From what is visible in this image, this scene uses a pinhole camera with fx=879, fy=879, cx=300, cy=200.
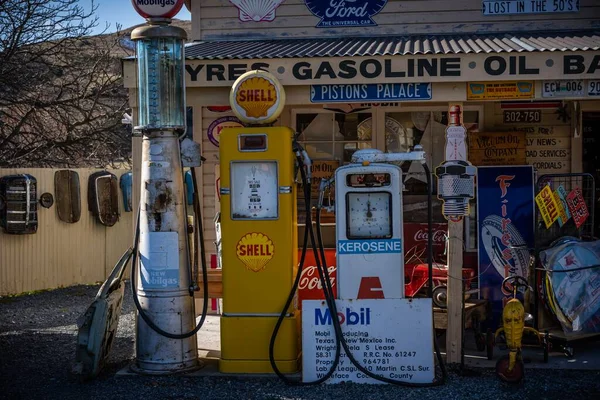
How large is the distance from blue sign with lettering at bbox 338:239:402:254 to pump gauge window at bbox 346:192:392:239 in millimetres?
44

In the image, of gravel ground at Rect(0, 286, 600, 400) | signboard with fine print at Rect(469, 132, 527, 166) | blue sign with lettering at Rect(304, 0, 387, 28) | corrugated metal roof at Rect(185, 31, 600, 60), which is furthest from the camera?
blue sign with lettering at Rect(304, 0, 387, 28)

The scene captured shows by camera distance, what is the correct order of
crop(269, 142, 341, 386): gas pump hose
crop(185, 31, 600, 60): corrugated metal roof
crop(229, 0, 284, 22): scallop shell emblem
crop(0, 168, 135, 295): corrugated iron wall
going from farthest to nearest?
crop(0, 168, 135, 295): corrugated iron wall, crop(229, 0, 284, 22): scallop shell emblem, crop(185, 31, 600, 60): corrugated metal roof, crop(269, 142, 341, 386): gas pump hose

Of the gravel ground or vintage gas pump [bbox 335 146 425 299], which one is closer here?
the gravel ground

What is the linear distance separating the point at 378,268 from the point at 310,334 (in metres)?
0.83

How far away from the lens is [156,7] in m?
7.97

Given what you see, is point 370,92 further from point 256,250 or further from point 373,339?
point 373,339

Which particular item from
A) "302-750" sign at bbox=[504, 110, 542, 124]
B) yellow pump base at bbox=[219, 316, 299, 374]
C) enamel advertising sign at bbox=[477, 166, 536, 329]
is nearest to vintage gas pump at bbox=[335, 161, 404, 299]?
yellow pump base at bbox=[219, 316, 299, 374]

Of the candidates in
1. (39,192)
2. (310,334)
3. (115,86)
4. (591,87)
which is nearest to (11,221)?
(39,192)

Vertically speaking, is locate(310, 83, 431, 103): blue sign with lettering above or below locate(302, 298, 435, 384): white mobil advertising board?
above

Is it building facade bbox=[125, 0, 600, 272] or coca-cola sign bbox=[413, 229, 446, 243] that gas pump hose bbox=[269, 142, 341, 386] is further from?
coca-cola sign bbox=[413, 229, 446, 243]

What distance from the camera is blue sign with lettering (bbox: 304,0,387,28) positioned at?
1127 centimetres

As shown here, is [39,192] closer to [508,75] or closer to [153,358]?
[153,358]

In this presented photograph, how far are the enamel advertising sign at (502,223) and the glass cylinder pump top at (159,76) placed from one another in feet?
12.3

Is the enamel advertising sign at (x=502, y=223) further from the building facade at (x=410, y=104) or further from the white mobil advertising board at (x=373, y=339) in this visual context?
the white mobil advertising board at (x=373, y=339)
